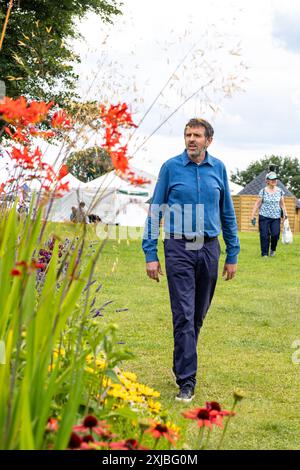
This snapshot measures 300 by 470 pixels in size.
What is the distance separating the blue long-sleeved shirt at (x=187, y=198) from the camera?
236 inches

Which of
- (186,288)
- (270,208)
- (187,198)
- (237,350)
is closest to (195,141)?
(187,198)

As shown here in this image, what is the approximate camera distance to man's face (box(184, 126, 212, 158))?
5.94m

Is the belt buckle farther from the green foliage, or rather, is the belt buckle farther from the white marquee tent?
the green foliage

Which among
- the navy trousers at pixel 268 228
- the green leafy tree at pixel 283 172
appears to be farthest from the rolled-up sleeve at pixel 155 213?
the green leafy tree at pixel 283 172

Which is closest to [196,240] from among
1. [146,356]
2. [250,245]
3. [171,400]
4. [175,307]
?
[175,307]

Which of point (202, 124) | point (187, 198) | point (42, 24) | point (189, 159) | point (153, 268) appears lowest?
point (153, 268)

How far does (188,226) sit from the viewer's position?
5988 mm

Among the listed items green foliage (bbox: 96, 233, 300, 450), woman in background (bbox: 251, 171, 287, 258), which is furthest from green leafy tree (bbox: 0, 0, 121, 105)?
green foliage (bbox: 96, 233, 300, 450)

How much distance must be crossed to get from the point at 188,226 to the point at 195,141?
644mm

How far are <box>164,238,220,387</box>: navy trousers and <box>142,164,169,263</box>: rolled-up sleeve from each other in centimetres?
14

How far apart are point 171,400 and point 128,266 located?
37.3ft

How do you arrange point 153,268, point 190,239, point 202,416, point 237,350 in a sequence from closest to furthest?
point 202,416, point 190,239, point 153,268, point 237,350

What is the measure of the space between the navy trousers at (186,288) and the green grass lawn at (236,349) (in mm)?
257

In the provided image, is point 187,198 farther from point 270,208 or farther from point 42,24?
point 42,24
